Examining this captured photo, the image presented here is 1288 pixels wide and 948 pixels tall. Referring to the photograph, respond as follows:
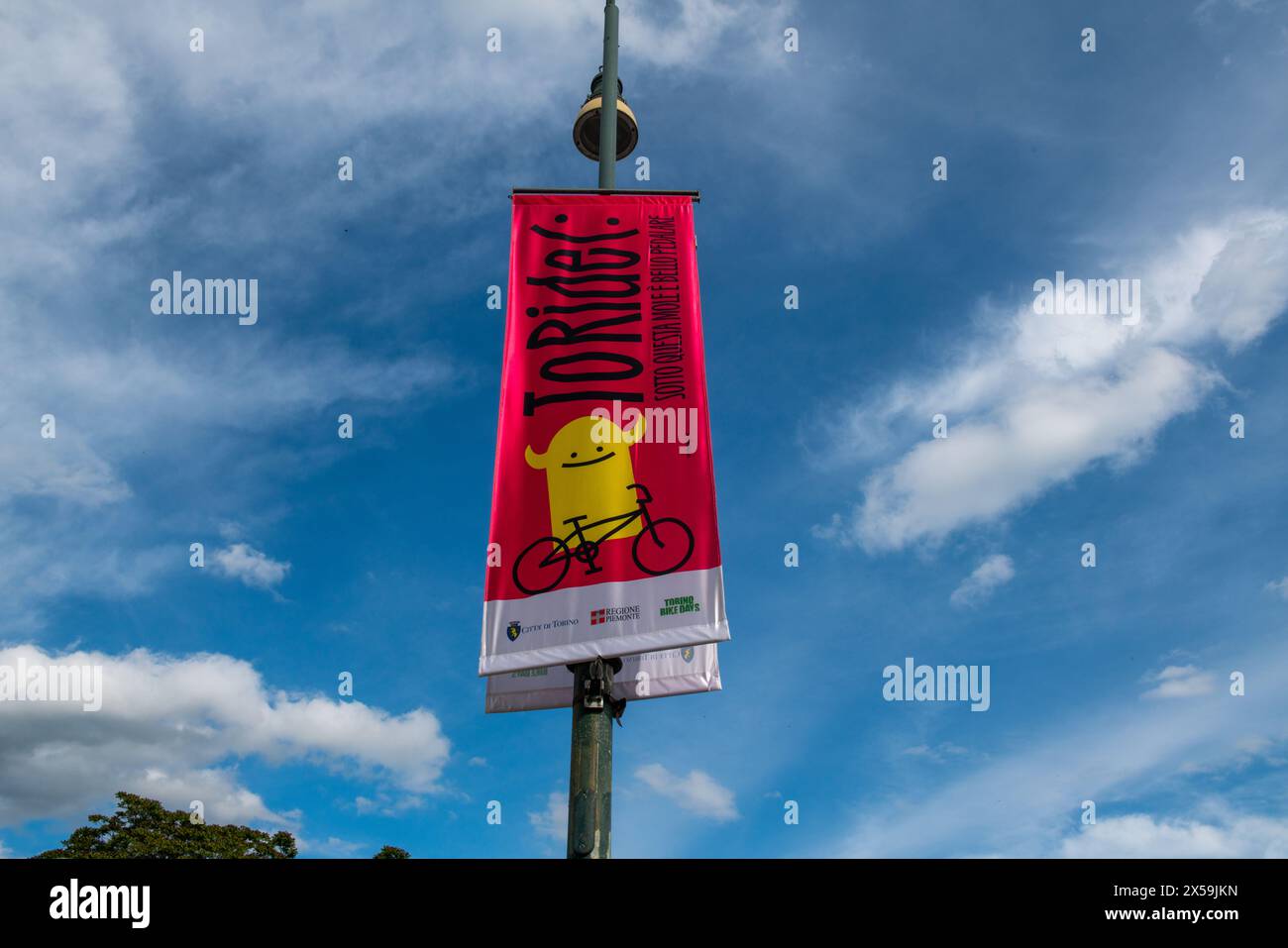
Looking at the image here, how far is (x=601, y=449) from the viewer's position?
28.2ft

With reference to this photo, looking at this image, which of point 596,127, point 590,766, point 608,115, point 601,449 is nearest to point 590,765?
point 590,766

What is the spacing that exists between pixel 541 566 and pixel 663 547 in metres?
1.11

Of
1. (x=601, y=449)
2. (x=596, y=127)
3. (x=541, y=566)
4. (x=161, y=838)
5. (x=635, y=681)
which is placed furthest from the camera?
(x=161, y=838)

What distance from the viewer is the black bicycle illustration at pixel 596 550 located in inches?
320

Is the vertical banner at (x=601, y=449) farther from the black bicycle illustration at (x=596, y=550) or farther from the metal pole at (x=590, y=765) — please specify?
the metal pole at (x=590, y=765)

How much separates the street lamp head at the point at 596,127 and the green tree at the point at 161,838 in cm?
2583

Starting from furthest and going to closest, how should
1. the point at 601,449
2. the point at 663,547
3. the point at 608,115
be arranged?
the point at 608,115, the point at 601,449, the point at 663,547

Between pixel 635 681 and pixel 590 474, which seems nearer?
pixel 590 474

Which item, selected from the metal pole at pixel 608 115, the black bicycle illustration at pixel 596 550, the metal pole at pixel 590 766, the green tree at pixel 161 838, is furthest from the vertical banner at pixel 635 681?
the green tree at pixel 161 838

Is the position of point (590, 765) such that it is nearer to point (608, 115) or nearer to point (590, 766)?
point (590, 766)

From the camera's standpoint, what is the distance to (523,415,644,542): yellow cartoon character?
838 cm

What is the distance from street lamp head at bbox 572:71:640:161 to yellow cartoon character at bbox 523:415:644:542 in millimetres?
4180
